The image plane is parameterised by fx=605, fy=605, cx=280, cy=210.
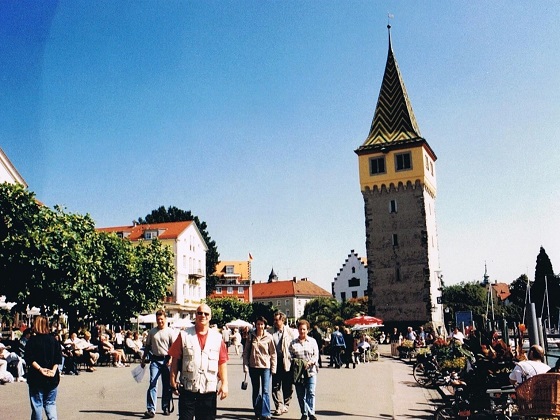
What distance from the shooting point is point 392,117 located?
64.5 m

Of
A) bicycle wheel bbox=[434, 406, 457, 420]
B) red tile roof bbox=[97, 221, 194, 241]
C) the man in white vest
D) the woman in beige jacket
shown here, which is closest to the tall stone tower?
red tile roof bbox=[97, 221, 194, 241]

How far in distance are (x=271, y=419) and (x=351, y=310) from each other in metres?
64.5

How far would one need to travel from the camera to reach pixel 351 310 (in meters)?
74.1

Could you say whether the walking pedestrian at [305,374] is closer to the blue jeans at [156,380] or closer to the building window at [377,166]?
the blue jeans at [156,380]

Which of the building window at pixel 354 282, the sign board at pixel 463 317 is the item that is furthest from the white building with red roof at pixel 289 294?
the sign board at pixel 463 317

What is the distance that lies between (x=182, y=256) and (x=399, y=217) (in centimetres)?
2742

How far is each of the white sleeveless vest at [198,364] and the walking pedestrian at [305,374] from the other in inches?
174

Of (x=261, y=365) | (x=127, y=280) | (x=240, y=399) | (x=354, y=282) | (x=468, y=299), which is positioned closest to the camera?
(x=261, y=365)

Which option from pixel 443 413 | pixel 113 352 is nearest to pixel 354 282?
pixel 113 352

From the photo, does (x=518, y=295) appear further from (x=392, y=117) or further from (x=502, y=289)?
(x=392, y=117)

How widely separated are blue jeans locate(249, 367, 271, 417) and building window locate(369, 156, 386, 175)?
172 ft

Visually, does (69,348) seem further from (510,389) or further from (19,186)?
(510,389)

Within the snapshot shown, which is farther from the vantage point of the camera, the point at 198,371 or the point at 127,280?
the point at 127,280

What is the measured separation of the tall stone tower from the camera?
2270 inches
